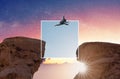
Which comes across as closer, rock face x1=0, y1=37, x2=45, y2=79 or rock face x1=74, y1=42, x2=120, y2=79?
rock face x1=74, y1=42, x2=120, y2=79

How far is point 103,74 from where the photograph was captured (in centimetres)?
2773

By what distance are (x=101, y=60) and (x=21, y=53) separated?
9152mm

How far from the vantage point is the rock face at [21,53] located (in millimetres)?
32206

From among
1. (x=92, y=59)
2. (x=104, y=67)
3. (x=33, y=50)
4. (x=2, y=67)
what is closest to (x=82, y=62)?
Answer: (x=92, y=59)

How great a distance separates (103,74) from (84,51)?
16.5 ft

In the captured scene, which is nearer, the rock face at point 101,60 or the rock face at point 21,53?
the rock face at point 101,60

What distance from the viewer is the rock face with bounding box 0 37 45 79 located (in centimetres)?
3221

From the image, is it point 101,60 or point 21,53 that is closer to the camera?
point 101,60

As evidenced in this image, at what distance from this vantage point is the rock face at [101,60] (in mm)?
27330

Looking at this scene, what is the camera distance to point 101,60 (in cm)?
2872

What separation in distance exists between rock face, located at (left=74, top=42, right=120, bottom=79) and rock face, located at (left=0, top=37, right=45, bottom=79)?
16.1 ft

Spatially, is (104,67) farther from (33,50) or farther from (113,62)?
(33,50)

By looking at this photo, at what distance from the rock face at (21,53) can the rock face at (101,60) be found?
491cm

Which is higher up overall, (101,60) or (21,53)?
(21,53)
